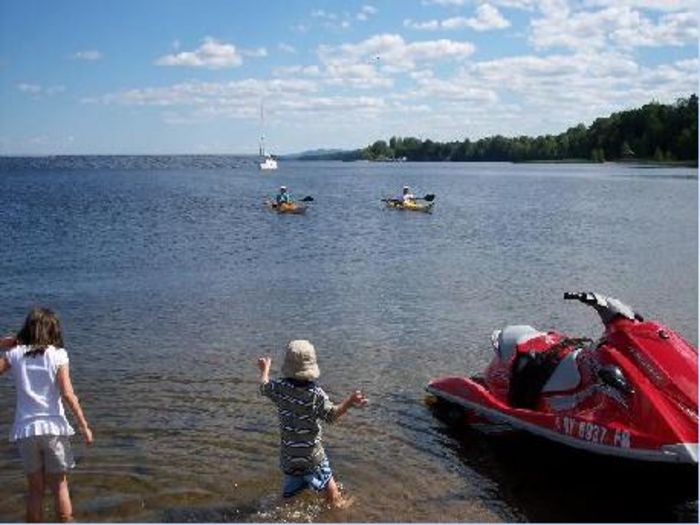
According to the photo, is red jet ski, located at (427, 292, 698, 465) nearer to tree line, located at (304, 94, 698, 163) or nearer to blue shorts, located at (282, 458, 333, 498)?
blue shorts, located at (282, 458, 333, 498)

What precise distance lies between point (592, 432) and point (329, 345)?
641 centimetres

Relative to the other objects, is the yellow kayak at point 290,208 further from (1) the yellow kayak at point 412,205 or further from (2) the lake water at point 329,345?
(2) the lake water at point 329,345

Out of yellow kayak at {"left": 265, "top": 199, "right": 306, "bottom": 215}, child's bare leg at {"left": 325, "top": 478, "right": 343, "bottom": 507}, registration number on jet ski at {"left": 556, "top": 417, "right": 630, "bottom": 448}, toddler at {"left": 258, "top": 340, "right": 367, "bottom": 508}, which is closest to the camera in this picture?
toddler at {"left": 258, "top": 340, "right": 367, "bottom": 508}

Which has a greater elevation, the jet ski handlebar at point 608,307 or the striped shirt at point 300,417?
the jet ski handlebar at point 608,307

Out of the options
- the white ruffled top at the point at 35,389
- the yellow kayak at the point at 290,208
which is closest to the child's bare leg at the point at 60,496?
the white ruffled top at the point at 35,389

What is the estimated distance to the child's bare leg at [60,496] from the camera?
635cm

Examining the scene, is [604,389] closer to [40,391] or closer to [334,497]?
[334,497]

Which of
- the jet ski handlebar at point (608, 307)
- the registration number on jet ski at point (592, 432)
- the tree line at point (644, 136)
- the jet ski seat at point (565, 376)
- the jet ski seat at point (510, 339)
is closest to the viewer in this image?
the registration number on jet ski at point (592, 432)

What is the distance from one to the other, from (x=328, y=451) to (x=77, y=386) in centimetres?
413

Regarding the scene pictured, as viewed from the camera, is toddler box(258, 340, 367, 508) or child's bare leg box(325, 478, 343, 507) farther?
child's bare leg box(325, 478, 343, 507)

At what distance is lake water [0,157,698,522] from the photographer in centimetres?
736

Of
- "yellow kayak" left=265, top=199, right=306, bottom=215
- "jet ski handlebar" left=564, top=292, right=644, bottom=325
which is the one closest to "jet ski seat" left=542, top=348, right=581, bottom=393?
"jet ski handlebar" left=564, top=292, right=644, bottom=325

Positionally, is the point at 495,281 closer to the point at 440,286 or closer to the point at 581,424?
the point at 440,286

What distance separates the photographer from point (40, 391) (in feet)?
20.0
